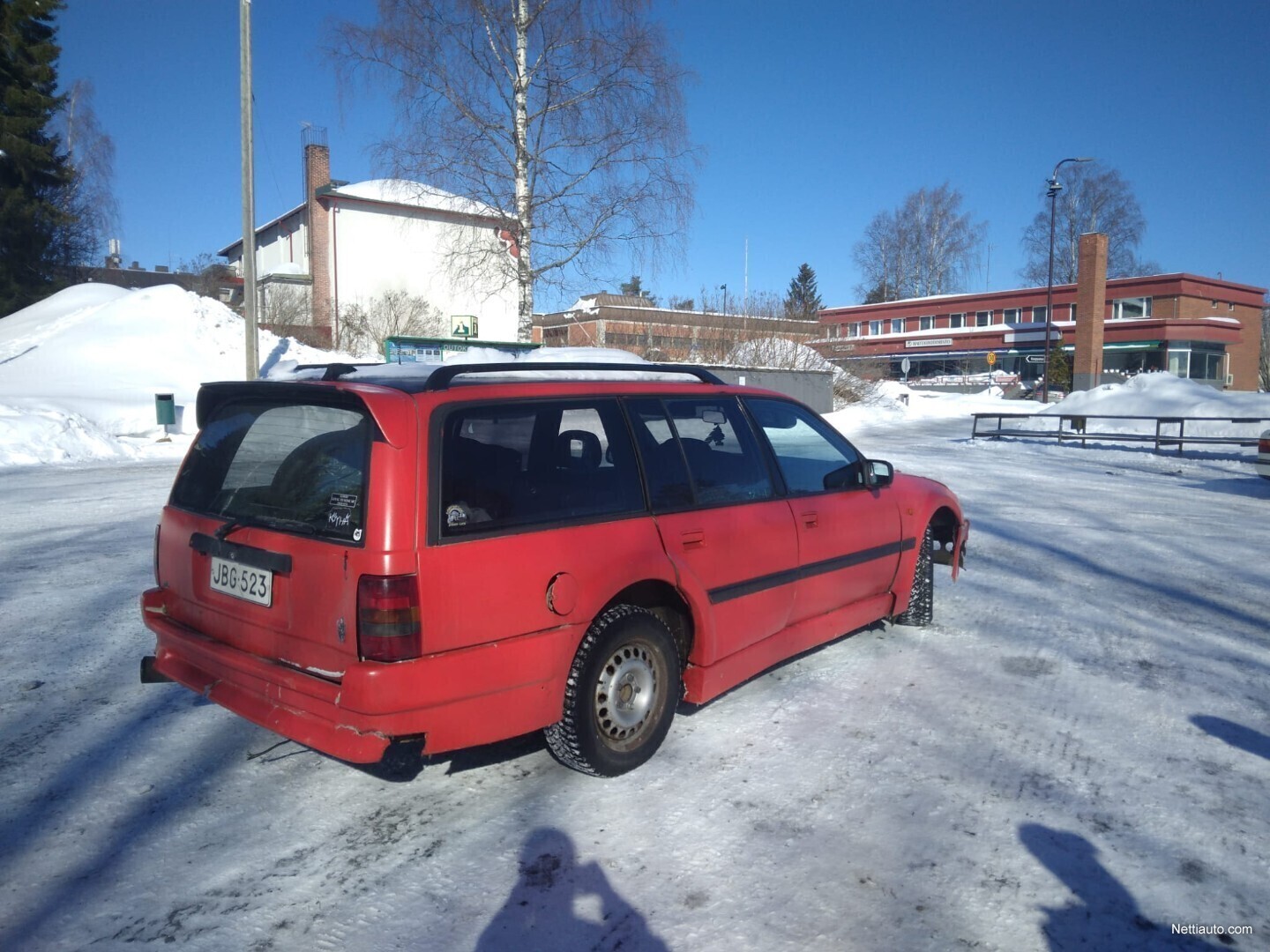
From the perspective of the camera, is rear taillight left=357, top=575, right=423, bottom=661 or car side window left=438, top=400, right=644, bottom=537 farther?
car side window left=438, top=400, right=644, bottom=537

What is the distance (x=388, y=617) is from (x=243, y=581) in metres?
0.82

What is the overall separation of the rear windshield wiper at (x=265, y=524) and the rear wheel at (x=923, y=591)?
12.9 ft

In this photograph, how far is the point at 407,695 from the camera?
3088mm

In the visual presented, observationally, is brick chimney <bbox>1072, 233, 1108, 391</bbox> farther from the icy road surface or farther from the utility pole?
the icy road surface

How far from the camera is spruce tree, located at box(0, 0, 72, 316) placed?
30.9 meters

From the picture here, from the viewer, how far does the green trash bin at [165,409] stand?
19.2 meters

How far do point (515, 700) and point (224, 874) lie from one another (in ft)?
3.74

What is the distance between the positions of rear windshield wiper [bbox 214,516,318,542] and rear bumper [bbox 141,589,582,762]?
18.6 inches

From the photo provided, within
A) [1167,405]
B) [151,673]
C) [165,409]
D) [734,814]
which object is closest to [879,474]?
[734,814]

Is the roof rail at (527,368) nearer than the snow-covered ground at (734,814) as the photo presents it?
No

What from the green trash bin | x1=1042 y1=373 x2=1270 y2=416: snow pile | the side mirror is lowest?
the side mirror

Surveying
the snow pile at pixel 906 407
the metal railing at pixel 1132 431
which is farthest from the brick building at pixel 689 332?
the metal railing at pixel 1132 431

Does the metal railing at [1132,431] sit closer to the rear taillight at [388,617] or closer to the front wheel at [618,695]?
the front wheel at [618,695]

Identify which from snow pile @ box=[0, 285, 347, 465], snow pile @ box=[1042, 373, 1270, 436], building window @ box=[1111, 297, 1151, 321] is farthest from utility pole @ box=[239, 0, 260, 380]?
building window @ box=[1111, 297, 1151, 321]
